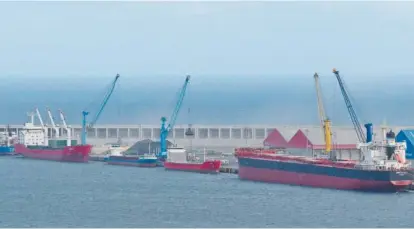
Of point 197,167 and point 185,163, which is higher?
point 185,163

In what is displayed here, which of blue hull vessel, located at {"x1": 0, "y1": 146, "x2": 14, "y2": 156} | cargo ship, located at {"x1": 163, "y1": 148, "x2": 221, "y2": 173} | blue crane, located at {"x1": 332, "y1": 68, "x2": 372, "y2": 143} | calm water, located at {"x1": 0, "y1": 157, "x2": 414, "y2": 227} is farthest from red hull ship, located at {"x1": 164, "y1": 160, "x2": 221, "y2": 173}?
blue hull vessel, located at {"x1": 0, "y1": 146, "x2": 14, "y2": 156}

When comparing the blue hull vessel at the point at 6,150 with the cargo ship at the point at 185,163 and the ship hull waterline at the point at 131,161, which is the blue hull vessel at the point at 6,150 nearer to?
the ship hull waterline at the point at 131,161

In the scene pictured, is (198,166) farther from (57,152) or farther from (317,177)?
(57,152)

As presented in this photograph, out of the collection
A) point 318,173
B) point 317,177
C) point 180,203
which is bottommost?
point 180,203

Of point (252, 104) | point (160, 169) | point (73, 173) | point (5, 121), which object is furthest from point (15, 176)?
point (252, 104)

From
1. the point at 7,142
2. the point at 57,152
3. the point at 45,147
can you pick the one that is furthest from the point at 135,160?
the point at 7,142

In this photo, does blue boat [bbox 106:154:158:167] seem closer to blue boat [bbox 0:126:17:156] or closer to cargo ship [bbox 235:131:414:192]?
cargo ship [bbox 235:131:414:192]

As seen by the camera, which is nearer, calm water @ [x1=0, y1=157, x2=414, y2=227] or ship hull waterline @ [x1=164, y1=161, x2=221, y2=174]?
calm water @ [x1=0, y1=157, x2=414, y2=227]

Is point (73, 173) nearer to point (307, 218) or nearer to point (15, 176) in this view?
point (15, 176)
